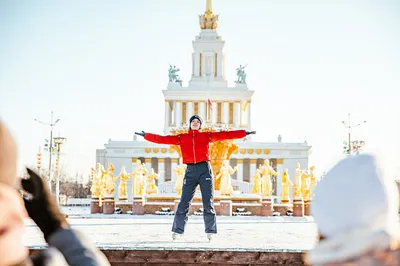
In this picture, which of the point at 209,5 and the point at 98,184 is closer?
the point at 98,184

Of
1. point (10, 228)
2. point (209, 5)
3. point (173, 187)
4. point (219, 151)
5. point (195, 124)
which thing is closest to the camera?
point (10, 228)

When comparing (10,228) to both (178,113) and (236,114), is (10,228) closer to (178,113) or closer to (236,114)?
(178,113)

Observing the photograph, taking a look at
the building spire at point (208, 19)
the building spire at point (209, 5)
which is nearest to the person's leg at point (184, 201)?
the building spire at point (208, 19)

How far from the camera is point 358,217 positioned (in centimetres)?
98

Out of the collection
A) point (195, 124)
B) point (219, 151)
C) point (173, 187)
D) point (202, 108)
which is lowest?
point (173, 187)

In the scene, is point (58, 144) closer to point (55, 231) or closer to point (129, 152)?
point (129, 152)

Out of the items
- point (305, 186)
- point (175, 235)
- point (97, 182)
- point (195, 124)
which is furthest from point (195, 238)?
point (305, 186)

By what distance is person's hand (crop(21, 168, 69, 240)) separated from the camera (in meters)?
1.25

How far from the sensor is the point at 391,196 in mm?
993

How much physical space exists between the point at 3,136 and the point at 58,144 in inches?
1265

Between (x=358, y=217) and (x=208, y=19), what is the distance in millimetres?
62039

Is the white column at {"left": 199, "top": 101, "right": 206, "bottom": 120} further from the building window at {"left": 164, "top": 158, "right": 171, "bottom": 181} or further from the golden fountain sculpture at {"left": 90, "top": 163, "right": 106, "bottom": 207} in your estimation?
the golden fountain sculpture at {"left": 90, "top": 163, "right": 106, "bottom": 207}

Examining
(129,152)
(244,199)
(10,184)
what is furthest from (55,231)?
(129,152)

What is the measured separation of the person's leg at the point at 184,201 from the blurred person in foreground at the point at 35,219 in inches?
232
